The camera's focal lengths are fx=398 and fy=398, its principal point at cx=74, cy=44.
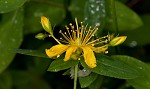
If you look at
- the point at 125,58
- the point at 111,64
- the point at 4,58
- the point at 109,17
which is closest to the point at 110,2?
the point at 109,17

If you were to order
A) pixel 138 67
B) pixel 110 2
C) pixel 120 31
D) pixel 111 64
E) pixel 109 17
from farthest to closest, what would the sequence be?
1. pixel 120 31
2. pixel 109 17
3. pixel 110 2
4. pixel 138 67
5. pixel 111 64

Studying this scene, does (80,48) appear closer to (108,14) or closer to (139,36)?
(108,14)

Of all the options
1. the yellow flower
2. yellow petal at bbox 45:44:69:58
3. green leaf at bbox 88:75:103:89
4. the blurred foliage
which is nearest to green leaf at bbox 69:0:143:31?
the blurred foliage

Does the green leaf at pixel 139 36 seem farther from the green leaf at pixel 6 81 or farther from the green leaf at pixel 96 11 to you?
the green leaf at pixel 6 81

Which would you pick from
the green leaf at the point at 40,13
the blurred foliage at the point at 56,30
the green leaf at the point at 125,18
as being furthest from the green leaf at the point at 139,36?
the green leaf at the point at 40,13

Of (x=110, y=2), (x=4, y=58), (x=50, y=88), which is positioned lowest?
(x=50, y=88)

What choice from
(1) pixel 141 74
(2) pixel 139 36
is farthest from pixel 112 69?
(2) pixel 139 36

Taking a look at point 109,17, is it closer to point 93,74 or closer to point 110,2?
point 110,2
